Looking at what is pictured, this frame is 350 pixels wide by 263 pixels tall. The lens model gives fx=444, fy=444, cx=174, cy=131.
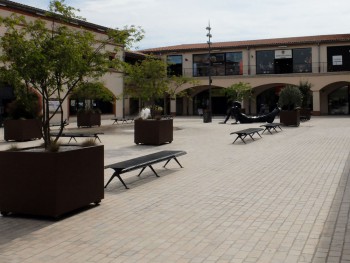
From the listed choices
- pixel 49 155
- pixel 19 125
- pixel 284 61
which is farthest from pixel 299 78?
pixel 49 155

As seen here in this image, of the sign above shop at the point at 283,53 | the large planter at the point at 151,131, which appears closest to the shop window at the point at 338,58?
the sign above shop at the point at 283,53

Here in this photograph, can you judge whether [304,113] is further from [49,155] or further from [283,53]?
[49,155]

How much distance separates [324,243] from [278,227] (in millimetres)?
770

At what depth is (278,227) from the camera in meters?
5.58

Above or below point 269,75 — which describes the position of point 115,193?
below

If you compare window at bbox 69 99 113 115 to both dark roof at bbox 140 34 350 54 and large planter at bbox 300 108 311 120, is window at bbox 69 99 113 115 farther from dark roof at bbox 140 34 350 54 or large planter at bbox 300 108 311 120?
large planter at bbox 300 108 311 120

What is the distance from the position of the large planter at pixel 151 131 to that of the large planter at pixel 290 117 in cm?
1248

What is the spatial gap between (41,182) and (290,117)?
2245 centimetres

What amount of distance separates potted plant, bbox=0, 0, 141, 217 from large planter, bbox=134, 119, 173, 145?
730cm

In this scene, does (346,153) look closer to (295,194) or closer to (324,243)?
(295,194)

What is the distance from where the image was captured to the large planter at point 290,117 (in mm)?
26469

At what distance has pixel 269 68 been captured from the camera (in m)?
45.2

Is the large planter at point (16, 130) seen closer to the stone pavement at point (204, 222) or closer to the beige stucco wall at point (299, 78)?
the stone pavement at point (204, 222)

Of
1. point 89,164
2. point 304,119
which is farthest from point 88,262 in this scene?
point 304,119
